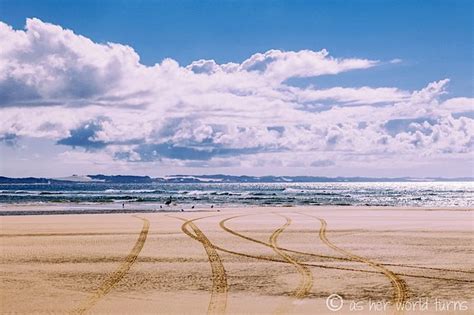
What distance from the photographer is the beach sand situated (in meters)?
12.3

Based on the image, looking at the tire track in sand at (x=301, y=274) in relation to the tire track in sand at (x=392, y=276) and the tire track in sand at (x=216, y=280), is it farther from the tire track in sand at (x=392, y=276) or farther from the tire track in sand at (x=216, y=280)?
the tire track in sand at (x=392, y=276)

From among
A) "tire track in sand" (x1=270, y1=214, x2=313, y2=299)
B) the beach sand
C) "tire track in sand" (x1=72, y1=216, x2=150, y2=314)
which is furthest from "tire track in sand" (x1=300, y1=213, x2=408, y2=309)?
"tire track in sand" (x1=72, y1=216, x2=150, y2=314)

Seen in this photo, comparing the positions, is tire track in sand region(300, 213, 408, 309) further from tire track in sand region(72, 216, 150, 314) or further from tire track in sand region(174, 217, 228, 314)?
tire track in sand region(72, 216, 150, 314)

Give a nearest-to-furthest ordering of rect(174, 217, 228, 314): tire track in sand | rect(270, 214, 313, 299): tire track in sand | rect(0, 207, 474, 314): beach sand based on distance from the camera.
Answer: rect(174, 217, 228, 314): tire track in sand < rect(0, 207, 474, 314): beach sand < rect(270, 214, 313, 299): tire track in sand

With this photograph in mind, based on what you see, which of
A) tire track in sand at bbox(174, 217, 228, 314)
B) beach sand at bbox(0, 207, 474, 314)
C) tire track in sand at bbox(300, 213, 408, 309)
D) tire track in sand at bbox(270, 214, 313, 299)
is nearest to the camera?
tire track in sand at bbox(174, 217, 228, 314)

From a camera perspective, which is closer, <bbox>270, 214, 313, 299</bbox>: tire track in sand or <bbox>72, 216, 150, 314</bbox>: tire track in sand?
<bbox>72, 216, 150, 314</bbox>: tire track in sand

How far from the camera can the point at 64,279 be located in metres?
15.1

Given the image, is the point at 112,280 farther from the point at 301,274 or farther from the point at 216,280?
the point at 301,274

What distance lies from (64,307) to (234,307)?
396 cm

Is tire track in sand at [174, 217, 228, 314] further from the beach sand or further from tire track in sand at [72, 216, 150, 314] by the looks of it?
tire track in sand at [72, 216, 150, 314]

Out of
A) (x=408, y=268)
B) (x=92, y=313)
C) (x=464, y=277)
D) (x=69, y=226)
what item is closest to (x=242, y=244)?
(x=408, y=268)

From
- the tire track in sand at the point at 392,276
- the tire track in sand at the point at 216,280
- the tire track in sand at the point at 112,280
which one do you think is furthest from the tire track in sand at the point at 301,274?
the tire track in sand at the point at 112,280

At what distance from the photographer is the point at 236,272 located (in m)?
15.7

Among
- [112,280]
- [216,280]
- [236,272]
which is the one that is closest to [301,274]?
[236,272]
